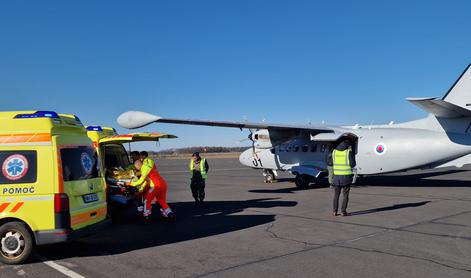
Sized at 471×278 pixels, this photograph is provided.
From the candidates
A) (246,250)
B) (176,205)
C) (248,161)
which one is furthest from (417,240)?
(248,161)

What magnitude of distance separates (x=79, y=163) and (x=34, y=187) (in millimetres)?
884

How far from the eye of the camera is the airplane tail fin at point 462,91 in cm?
1497

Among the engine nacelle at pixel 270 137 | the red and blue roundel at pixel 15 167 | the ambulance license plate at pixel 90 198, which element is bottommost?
the ambulance license plate at pixel 90 198

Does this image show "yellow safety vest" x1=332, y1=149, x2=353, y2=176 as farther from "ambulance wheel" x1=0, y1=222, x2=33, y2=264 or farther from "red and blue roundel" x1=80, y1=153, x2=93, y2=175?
"ambulance wheel" x1=0, y1=222, x2=33, y2=264

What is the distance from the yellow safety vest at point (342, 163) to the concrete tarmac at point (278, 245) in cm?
114

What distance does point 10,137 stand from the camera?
21.7 ft

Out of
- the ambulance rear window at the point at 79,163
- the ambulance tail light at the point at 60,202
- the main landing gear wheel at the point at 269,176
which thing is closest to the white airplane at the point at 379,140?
the main landing gear wheel at the point at 269,176

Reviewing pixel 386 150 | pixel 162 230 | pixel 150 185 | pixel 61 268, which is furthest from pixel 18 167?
pixel 386 150

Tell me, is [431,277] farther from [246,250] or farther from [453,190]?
[453,190]

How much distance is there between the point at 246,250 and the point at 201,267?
3.94 ft

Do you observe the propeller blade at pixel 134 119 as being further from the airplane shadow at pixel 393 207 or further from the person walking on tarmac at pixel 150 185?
the airplane shadow at pixel 393 207

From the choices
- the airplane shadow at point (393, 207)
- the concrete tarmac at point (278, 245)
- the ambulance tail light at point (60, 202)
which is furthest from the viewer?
the airplane shadow at point (393, 207)

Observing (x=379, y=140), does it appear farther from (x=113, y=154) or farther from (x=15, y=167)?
(x=15, y=167)

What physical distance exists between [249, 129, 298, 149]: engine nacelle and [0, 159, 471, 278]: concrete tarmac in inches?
262
